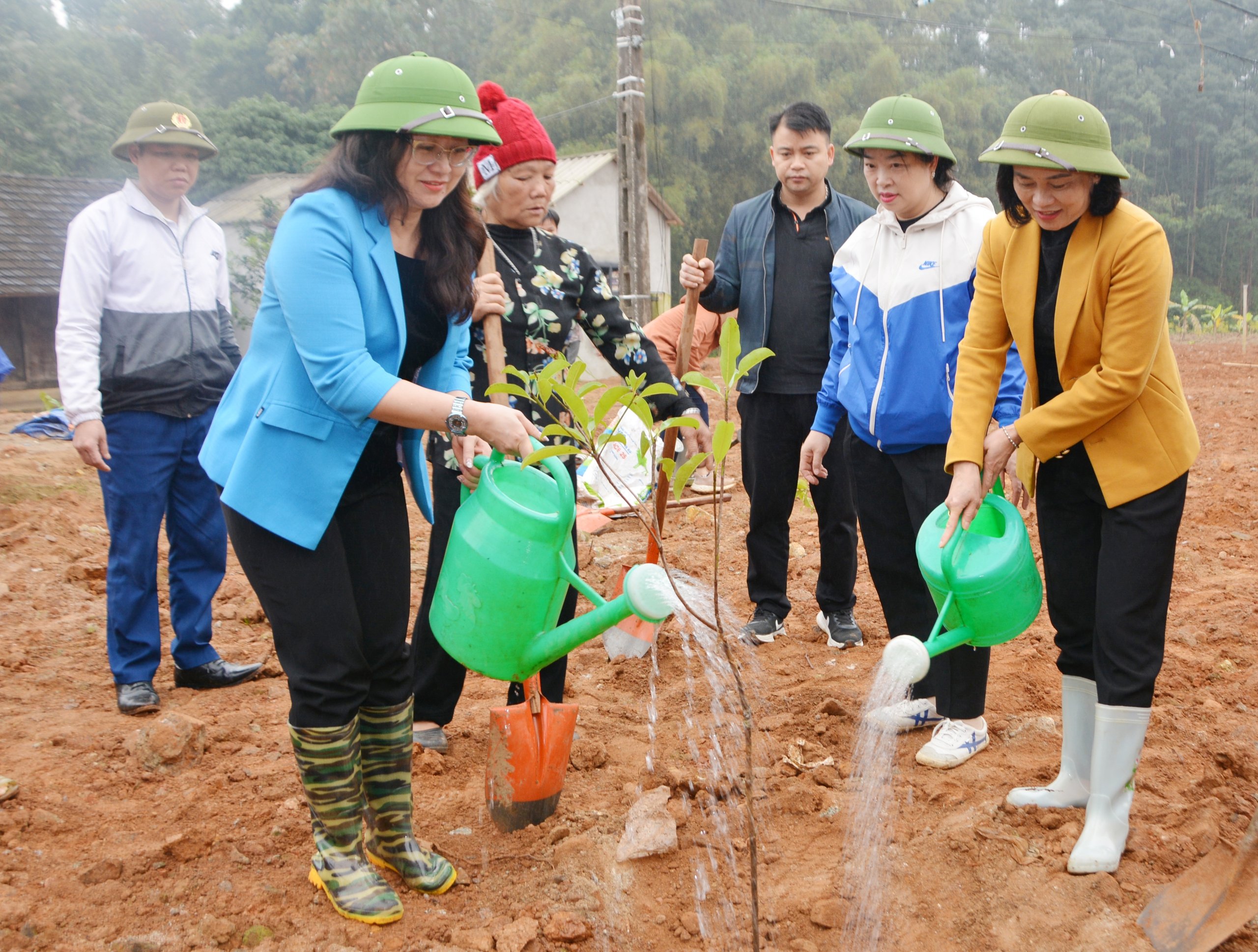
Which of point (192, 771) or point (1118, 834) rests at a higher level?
point (1118, 834)

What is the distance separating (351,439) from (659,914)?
1243 mm

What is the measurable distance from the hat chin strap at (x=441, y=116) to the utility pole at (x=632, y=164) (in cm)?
829

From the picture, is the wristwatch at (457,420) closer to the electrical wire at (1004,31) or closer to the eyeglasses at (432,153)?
the eyeglasses at (432,153)

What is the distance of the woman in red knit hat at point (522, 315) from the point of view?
108 inches

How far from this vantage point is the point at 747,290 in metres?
3.84

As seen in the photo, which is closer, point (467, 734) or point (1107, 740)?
point (1107, 740)

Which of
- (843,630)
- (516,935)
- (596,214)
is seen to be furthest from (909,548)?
(596,214)

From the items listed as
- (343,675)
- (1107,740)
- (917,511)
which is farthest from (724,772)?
(343,675)

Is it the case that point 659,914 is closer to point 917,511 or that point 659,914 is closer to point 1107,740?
point 1107,740

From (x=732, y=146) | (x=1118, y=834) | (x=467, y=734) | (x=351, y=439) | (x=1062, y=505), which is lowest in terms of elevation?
(x=467, y=734)

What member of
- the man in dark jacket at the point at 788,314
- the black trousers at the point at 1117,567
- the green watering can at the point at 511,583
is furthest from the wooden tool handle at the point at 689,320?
the black trousers at the point at 1117,567

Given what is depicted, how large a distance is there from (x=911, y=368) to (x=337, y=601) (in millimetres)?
1667

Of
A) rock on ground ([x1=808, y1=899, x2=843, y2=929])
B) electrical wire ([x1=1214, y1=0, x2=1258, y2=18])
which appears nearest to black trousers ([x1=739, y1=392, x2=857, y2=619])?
rock on ground ([x1=808, y1=899, x2=843, y2=929])

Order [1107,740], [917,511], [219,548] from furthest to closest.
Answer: [219,548], [917,511], [1107,740]
